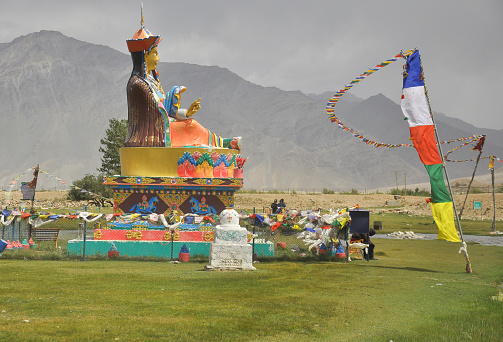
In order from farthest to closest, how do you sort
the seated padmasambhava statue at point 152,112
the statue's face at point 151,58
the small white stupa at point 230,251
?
the statue's face at point 151,58 < the seated padmasambhava statue at point 152,112 < the small white stupa at point 230,251

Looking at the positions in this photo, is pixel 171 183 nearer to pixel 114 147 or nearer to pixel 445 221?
pixel 445 221

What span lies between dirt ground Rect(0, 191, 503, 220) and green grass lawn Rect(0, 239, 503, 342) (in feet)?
123

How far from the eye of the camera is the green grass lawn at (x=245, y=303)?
872cm

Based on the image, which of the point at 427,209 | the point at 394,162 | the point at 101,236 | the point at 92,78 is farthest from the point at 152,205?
the point at 92,78

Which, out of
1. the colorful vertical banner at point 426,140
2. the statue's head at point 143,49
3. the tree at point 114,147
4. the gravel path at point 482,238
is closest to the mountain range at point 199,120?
the tree at point 114,147

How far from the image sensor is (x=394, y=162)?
6211 inches

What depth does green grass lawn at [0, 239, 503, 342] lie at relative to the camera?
872 centimetres

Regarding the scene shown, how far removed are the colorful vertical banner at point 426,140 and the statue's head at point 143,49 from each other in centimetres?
1239

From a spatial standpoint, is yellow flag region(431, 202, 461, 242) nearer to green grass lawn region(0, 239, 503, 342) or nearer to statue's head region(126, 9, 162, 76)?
green grass lawn region(0, 239, 503, 342)

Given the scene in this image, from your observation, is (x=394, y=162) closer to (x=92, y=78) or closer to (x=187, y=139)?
(x=92, y=78)

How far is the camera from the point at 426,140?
16.9 meters

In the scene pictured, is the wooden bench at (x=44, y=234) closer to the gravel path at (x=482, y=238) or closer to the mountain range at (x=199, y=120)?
the gravel path at (x=482, y=238)

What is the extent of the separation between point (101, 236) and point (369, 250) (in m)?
9.66

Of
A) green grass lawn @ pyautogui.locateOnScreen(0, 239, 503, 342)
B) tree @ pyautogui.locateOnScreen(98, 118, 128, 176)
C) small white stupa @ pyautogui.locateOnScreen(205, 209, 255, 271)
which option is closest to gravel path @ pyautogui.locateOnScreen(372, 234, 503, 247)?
green grass lawn @ pyautogui.locateOnScreen(0, 239, 503, 342)
